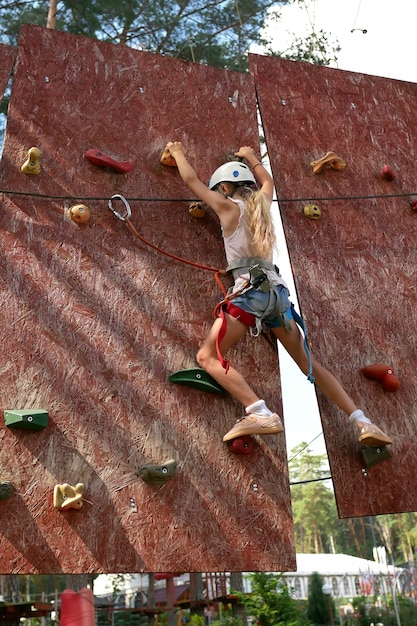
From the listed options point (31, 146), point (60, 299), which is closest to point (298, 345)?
point (60, 299)

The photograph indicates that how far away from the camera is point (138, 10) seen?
9.01m

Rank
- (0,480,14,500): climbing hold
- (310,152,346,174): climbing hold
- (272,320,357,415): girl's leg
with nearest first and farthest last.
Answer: (0,480,14,500): climbing hold
(272,320,357,415): girl's leg
(310,152,346,174): climbing hold

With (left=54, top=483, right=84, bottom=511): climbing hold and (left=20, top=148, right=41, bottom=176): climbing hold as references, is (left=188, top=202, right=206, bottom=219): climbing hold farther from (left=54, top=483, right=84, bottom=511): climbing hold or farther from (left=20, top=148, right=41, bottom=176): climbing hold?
(left=54, top=483, right=84, bottom=511): climbing hold

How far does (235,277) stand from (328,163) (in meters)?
1.38

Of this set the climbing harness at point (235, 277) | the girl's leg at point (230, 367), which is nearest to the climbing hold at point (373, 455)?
the climbing harness at point (235, 277)

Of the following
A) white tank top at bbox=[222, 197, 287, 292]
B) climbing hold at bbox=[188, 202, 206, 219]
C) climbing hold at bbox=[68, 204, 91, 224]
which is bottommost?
white tank top at bbox=[222, 197, 287, 292]

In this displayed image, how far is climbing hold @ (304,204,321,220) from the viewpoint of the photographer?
4574 mm

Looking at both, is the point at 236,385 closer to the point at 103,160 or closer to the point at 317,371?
the point at 317,371

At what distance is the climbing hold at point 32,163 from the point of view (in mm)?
3988

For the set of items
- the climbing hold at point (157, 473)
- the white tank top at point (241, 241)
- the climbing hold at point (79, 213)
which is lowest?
the climbing hold at point (157, 473)

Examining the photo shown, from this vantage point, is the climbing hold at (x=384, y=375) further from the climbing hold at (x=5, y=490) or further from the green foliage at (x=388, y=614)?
the green foliage at (x=388, y=614)

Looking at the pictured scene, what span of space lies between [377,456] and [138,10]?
7.27 metres

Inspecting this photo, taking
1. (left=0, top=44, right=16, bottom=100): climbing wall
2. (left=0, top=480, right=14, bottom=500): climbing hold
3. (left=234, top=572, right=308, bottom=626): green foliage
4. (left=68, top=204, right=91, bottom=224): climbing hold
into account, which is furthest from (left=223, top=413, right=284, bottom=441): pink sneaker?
(left=234, top=572, right=308, bottom=626): green foliage

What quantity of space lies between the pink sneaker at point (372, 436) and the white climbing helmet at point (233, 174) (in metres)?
1.59
